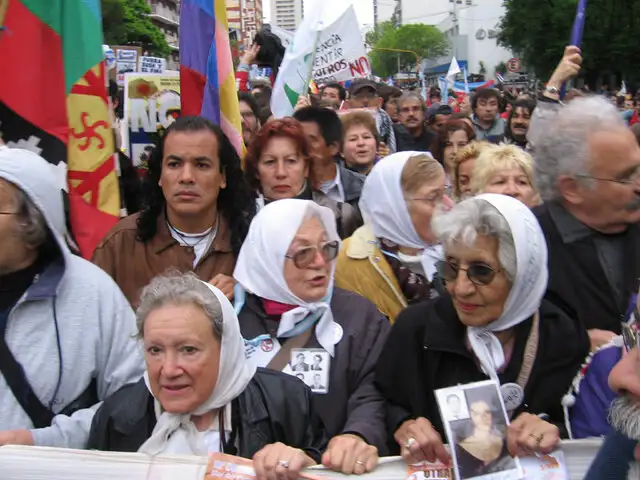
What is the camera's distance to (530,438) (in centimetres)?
198

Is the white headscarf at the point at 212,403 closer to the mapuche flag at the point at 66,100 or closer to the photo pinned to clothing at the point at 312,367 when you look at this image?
the photo pinned to clothing at the point at 312,367

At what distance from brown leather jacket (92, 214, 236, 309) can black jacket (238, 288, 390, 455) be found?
0.63 meters

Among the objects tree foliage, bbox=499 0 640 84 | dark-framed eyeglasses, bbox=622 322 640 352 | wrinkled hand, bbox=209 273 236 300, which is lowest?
wrinkled hand, bbox=209 273 236 300

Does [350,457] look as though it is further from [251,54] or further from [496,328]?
[251,54]

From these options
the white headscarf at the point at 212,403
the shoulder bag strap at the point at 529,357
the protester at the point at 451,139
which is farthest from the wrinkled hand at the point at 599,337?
the protester at the point at 451,139

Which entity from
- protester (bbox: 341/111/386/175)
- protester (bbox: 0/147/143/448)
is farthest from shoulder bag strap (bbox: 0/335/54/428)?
protester (bbox: 341/111/386/175)

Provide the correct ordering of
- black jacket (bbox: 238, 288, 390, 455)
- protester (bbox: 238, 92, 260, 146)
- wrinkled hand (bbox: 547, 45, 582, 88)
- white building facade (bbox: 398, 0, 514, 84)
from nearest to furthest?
black jacket (bbox: 238, 288, 390, 455), wrinkled hand (bbox: 547, 45, 582, 88), protester (bbox: 238, 92, 260, 146), white building facade (bbox: 398, 0, 514, 84)

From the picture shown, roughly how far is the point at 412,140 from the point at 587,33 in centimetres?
2782

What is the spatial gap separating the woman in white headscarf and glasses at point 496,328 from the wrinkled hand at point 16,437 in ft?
3.62

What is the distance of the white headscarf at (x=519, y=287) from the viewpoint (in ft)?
7.41

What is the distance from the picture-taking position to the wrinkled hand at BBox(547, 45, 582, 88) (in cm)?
463

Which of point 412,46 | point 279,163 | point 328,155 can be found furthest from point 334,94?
point 412,46

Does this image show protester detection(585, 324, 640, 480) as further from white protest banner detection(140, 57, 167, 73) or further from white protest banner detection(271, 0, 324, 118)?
white protest banner detection(140, 57, 167, 73)

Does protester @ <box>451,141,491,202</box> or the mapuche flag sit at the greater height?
the mapuche flag
